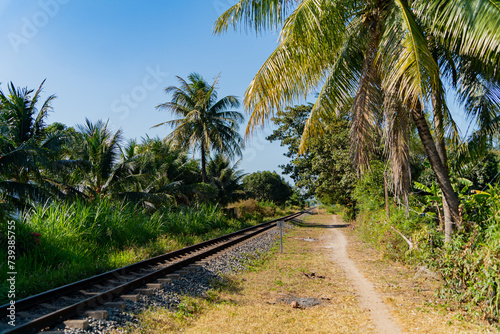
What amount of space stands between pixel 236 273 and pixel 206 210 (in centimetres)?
1168

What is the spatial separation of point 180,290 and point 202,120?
18.2 metres

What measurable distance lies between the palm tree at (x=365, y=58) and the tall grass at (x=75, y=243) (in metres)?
5.00

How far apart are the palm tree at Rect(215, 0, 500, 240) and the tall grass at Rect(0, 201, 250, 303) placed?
16.4ft

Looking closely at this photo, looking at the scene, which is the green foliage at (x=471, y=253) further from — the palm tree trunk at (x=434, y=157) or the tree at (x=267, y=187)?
the tree at (x=267, y=187)

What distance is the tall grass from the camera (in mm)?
6719

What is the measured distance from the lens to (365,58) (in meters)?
6.96

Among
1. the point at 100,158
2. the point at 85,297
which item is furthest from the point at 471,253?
the point at 100,158

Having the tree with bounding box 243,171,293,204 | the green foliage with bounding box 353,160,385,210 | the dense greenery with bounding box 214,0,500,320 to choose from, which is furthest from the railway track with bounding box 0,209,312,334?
the tree with bounding box 243,171,293,204

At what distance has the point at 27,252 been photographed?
7.55 metres

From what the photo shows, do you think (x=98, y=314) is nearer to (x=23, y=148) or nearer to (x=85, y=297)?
(x=85, y=297)

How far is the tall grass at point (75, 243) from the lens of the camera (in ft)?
22.0

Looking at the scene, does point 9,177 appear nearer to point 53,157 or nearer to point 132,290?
point 53,157

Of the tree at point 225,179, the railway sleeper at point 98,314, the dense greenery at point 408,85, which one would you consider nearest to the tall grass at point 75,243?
the railway sleeper at point 98,314

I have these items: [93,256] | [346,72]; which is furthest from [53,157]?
[346,72]
